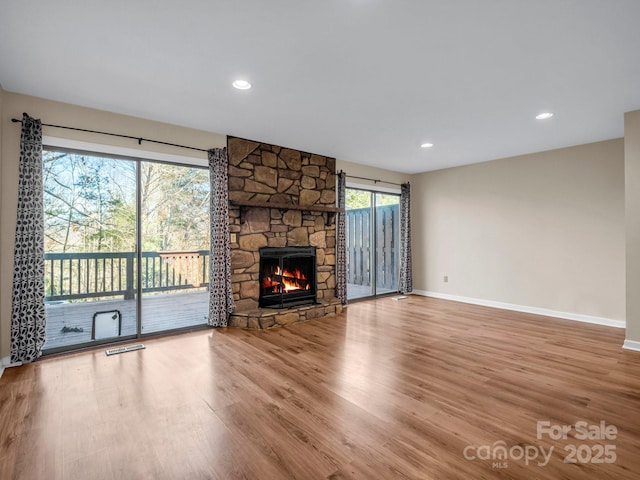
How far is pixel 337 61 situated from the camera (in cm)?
252

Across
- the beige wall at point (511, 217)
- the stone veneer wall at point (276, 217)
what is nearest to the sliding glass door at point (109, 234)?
the beige wall at point (511, 217)

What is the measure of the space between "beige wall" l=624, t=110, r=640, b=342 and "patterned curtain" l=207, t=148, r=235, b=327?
479cm

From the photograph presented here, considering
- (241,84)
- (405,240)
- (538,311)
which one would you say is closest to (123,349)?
(241,84)

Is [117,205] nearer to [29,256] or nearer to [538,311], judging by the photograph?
[29,256]


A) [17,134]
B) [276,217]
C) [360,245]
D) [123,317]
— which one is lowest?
[123,317]

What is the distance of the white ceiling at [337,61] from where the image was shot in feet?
6.45

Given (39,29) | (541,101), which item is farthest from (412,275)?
(39,29)

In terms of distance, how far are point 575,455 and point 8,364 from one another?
455cm

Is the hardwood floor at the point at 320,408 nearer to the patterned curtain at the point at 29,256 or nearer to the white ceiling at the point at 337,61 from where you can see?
the patterned curtain at the point at 29,256

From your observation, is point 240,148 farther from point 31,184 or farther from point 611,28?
point 611,28

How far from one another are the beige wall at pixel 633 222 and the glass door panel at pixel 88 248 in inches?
226

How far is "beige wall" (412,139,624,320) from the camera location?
176 inches

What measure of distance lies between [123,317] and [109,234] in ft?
3.70

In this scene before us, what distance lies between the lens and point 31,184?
121 inches
